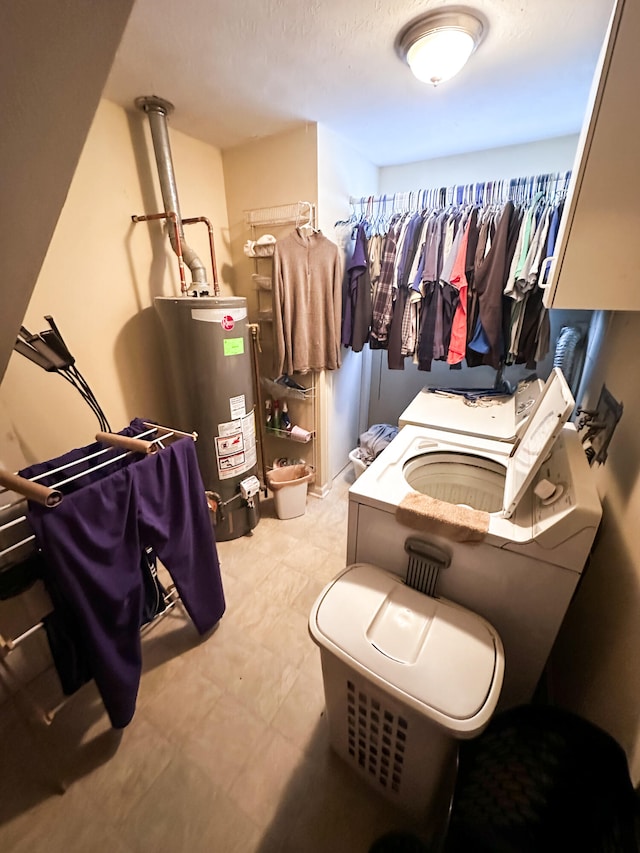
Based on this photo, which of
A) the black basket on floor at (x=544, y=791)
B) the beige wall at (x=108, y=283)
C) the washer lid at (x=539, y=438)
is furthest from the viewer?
the beige wall at (x=108, y=283)

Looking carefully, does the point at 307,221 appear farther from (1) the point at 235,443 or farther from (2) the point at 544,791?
(2) the point at 544,791

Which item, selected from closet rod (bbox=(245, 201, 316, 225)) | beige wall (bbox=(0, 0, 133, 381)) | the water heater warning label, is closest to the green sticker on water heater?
the water heater warning label

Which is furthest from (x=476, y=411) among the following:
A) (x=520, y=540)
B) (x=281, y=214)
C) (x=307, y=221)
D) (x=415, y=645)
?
(x=281, y=214)

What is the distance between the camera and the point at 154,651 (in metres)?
1.52

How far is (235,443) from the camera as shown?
196cm

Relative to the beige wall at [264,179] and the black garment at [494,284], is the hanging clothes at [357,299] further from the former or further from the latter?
the black garment at [494,284]

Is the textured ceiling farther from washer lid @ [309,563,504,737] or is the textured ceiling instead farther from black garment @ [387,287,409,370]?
washer lid @ [309,563,504,737]

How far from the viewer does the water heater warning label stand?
191cm

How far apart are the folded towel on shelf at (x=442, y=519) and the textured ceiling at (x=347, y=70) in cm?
159

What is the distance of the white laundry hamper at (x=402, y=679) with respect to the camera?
81 centimetres

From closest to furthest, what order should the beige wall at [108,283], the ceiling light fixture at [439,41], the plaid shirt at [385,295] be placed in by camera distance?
the ceiling light fixture at [439,41] < the beige wall at [108,283] < the plaid shirt at [385,295]

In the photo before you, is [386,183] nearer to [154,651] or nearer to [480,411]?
[480,411]

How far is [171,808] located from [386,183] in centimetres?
353

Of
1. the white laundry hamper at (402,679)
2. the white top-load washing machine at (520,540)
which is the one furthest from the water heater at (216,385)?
the white laundry hamper at (402,679)
